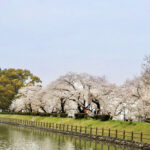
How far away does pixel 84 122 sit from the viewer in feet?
163

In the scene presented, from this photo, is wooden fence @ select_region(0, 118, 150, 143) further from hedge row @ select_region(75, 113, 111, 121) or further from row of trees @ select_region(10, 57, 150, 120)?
row of trees @ select_region(10, 57, 150, 120)

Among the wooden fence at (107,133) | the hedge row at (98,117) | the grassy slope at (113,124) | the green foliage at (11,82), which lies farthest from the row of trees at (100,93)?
the green foliage at (11,82)

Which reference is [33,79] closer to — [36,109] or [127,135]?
[36,109]

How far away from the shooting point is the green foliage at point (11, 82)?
3723 inches

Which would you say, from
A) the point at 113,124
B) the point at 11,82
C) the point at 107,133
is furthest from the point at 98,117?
the point at 11,82

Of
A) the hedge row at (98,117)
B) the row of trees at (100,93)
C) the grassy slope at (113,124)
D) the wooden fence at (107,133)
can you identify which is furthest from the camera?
the row of trees at (100,93)

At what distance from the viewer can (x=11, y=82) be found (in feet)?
328

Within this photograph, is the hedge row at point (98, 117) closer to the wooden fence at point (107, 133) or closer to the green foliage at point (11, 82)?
the wooden fence at point (107, 133)

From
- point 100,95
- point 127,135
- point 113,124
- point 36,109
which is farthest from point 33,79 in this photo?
point 127,135

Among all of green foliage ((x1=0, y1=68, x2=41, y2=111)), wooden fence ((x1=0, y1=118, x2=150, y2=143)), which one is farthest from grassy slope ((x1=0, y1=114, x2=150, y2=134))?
green foliage ((x1=0, y1=68, x2=41, y2=111))

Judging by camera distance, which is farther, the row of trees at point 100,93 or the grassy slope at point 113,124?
the row of trees at point 100,93

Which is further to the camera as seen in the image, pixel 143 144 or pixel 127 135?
pixel 127 135

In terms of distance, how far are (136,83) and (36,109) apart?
38929 millimetres

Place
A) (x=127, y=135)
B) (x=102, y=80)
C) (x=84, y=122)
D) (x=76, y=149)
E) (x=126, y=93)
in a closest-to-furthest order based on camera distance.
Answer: (x=76, y=149) < (x=127, y=135) < (x=84, y=122) < (x=126, y=93) < (x=102, y=80)
